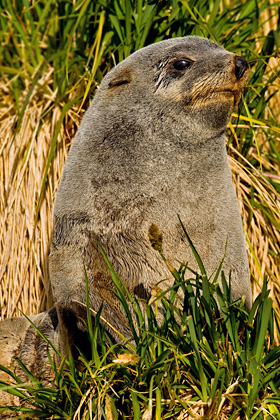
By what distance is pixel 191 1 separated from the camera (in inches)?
149

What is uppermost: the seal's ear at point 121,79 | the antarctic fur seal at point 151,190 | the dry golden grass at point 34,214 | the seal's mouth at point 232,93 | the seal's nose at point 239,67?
the seal's nose at point 239,67

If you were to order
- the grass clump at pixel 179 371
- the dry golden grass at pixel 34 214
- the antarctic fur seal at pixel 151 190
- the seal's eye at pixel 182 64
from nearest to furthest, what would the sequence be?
the grass clump at pixel 179 371
the antarctic fur seal at pixel 151 190
the seal's eye at pixel 182 64
the dry golden grass at pixel 34 214

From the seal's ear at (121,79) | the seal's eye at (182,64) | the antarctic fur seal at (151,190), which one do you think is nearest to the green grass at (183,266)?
the antarctic fur seal at (151,190)

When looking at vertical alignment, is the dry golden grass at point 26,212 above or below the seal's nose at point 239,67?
below

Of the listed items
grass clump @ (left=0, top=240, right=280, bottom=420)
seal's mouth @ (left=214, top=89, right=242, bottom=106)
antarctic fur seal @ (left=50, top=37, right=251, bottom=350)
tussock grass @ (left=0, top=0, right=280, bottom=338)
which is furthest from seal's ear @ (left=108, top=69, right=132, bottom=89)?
grass clump @ (left=0, top=240, right=280, bottom=420)

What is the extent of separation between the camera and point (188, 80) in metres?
A: 2.67

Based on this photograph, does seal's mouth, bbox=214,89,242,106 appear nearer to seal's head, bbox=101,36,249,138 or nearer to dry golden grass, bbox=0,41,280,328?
seal's head, bbox=101,36,249,138

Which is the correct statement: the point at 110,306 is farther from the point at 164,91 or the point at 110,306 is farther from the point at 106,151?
the point at 164,91

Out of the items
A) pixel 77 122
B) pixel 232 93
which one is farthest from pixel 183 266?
pixel 77 122

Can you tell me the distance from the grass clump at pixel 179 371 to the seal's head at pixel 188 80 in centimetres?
67

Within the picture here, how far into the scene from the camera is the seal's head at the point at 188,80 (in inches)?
102

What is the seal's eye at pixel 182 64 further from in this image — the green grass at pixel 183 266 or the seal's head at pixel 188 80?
the green grass at pixel 183 266

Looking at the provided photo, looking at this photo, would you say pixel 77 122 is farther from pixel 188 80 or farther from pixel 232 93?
pixel 232 93

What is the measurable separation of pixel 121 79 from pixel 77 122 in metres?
1.07
